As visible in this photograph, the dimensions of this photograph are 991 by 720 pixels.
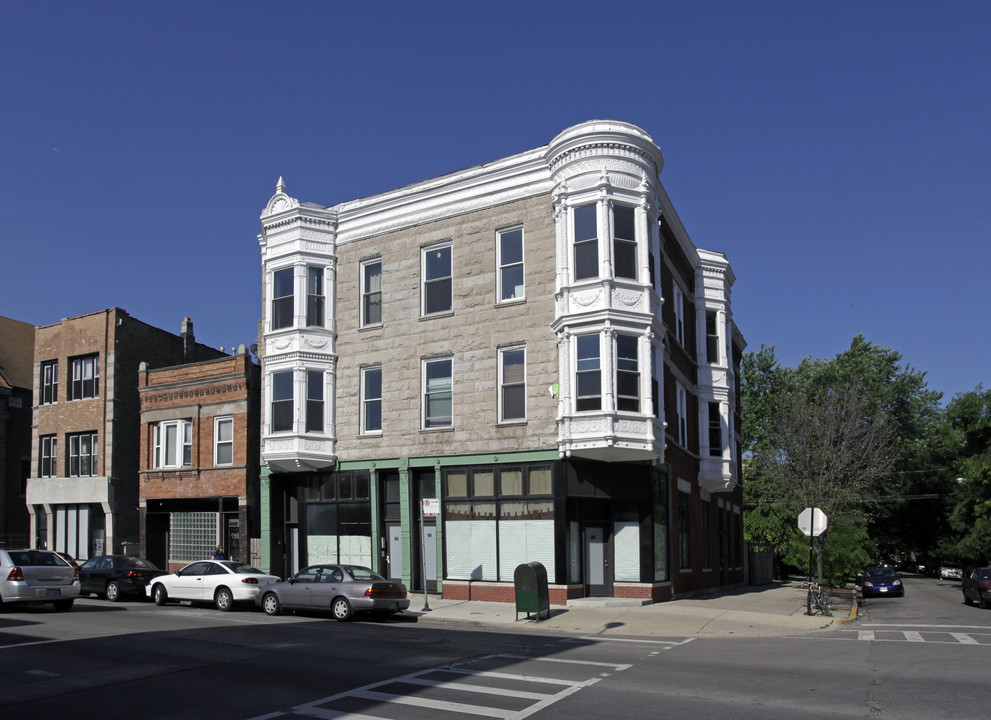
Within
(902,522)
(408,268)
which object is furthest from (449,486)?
(902,522)

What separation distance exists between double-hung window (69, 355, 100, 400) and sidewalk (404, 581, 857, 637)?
61.5 feet

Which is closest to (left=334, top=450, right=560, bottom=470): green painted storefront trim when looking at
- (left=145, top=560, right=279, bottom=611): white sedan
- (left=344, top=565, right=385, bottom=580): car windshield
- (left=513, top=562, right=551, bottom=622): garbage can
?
(left=513, top=562, right=551, bottom=622): garbage can

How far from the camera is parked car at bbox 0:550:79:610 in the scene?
2148cm

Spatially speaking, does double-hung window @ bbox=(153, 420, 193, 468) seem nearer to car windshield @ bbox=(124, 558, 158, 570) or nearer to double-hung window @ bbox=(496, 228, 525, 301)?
car windshield @ bbox=(124, 558, 158, 570)

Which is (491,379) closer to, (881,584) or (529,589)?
(529,589)

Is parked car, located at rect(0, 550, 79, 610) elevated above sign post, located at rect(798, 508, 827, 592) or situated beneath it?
situated beneath

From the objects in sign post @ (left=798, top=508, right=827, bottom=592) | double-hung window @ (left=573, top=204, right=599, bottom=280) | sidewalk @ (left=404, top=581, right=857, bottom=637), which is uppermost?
double-hung window @ (left=573, top=204, right=599, bottom=280)

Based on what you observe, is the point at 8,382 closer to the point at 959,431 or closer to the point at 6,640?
the point at 6,640

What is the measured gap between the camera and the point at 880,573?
4100cm

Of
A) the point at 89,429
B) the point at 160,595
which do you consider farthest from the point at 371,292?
the point at 89,429

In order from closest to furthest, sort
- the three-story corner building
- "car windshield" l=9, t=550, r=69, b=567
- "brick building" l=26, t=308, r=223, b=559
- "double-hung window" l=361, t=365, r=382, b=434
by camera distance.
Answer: "car windshield" l=9, t=550, r=69, b=567
the three-story corner building
"double-hung window" l=361, t=365, r=382, b=434
"brick building" l=26, t=308, r=223, b=559

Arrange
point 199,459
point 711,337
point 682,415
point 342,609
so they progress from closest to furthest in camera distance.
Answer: point 342,609 < point 682,415 < point 199,459 < point 711,337

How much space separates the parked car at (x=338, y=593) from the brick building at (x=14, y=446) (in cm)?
2545

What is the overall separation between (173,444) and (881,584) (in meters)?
31.0
